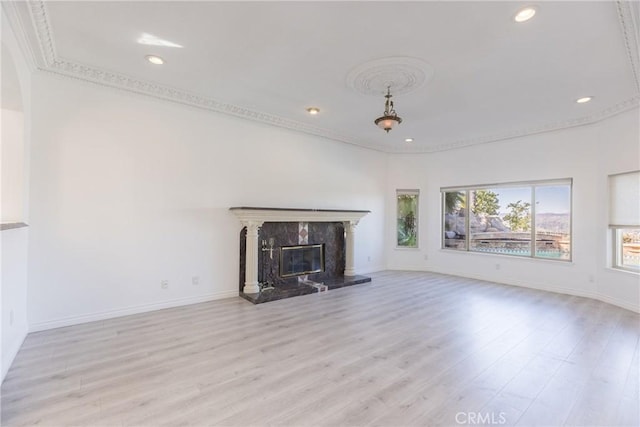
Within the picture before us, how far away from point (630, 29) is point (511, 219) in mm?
4046

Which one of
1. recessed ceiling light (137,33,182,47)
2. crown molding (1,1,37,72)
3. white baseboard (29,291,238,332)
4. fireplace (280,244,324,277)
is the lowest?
white baseboard (29,291,238,332)

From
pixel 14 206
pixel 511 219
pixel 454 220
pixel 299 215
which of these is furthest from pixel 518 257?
pixel 14 206

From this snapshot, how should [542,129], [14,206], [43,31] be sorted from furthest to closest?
[542,129]
[14,206]
[43,31]

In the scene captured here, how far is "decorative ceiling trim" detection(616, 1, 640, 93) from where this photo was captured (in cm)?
238

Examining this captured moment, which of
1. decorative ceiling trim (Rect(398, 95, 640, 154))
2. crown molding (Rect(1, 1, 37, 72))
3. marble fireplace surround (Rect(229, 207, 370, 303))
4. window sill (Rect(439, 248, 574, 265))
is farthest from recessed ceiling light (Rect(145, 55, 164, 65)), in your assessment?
window sill (Rect(439, 248, 574, 265))

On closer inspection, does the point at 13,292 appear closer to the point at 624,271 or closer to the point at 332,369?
the point at 332,369

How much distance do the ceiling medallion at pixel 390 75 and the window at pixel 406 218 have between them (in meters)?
3.68

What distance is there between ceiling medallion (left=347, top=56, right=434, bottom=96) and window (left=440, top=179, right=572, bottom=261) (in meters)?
3.59

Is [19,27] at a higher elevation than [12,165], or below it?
higher

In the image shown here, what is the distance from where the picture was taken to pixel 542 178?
5504mm

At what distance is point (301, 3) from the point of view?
241 cm

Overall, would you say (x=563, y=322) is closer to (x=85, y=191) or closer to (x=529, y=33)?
(x=529, y=33)

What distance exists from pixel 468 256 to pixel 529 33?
4.78 metres

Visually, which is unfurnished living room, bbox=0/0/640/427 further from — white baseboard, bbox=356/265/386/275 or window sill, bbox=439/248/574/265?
white baseboard, bbox=356/265/386/275
